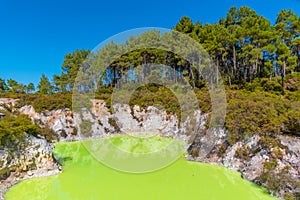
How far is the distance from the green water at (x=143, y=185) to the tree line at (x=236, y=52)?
6.91 meters

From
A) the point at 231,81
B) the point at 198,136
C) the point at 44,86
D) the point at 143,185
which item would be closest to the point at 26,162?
the point at 143,185

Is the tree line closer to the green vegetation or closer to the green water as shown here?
the green vegetation

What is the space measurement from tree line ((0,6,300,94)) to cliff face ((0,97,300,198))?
251cm

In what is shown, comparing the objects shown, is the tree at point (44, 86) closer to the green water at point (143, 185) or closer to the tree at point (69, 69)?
the tree at point (69, 69)

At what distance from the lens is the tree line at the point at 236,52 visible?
1466cm

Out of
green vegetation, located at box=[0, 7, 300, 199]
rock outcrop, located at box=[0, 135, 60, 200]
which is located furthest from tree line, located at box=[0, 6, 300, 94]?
rock outcrop, located at box=[0, 135, 60, 200]

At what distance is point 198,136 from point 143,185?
12.9 ft

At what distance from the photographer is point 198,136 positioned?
927 centimetres

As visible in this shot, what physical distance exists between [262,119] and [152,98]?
25.8 feet

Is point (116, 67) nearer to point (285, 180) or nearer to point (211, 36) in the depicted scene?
A: point (211, 36)

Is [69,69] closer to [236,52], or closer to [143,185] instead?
[236,52]

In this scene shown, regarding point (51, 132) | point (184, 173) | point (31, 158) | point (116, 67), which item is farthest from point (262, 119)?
point (116, 67)

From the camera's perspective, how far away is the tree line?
14656 millimetres

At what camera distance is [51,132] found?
40.7ft
